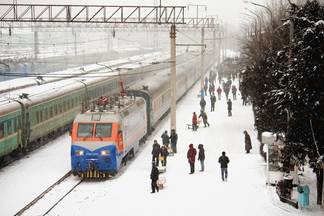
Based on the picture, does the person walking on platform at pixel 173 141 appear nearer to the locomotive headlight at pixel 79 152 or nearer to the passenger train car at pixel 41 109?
the passenger train car at pixel 41 109

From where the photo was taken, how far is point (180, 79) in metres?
49.1

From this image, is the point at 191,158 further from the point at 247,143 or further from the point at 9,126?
the point at 9,126

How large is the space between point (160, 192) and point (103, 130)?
12.5ft

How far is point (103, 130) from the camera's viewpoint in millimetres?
21828

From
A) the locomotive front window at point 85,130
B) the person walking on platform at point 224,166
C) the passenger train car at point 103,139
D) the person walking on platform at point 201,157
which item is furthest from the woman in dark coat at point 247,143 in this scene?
Result: the locomotive front window at point 85,130

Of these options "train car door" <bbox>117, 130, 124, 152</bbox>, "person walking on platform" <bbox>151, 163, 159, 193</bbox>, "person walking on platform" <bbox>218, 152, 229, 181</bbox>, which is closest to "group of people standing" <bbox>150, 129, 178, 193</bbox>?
"person walking on platform" <bbox>151, 163, 159, 193</bbox>

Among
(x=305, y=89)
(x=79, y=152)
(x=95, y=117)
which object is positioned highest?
(x=305, y=89)

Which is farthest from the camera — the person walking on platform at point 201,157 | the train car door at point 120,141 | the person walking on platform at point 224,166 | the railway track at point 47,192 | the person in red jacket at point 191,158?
the person walking on platform at point 201,157

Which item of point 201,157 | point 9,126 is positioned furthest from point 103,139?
point 9,126

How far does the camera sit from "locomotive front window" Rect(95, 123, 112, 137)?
2172 centimetres

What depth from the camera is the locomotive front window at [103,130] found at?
2172 centimetres

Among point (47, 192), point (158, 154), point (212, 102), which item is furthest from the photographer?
point (212, 102)

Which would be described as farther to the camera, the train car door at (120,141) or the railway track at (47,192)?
the train car door at (120,141)

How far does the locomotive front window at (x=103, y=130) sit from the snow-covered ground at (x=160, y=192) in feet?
5.90
